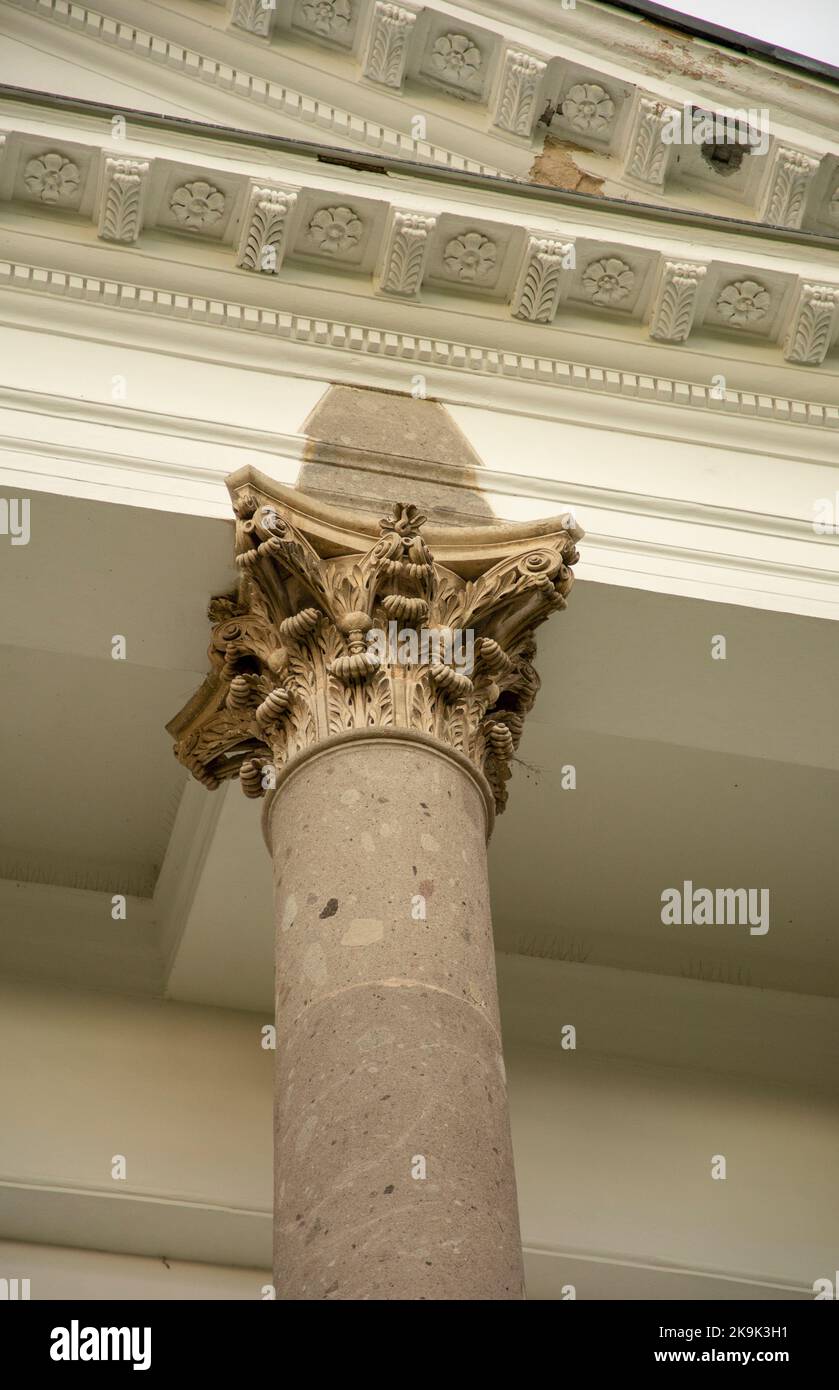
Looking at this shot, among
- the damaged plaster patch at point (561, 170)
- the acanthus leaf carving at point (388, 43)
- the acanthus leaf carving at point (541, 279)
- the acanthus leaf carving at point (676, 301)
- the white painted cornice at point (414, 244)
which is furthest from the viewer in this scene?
the damaged plaster patch at point (561, 170)

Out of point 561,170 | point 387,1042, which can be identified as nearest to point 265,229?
point 561,170

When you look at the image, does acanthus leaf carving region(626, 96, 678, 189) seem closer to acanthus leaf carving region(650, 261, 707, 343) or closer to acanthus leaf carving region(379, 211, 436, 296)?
acanthus leaf carving region(650, 261, 707, 343)

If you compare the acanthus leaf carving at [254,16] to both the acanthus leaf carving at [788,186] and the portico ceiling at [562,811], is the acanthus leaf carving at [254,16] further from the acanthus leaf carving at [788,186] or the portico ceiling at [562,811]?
the portico ceiling at [562,811]

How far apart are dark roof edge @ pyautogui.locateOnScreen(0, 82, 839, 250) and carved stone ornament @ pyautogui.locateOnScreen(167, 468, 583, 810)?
173cm

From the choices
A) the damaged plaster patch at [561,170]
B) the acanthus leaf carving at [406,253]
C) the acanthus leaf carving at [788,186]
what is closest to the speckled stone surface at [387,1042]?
the acanthus leaf carving at [406,253]

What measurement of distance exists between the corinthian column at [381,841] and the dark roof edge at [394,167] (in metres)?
1.75

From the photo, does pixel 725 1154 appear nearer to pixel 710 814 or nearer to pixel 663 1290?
pixel 663 1290

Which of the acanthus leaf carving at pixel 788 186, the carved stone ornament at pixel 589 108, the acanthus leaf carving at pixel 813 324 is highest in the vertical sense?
the carved stone ornament at pixel 589 108

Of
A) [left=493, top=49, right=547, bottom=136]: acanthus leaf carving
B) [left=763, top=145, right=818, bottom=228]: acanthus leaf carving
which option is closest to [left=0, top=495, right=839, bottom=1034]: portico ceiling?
[left=763, top=145, right=818, bottom=228]: acanthus leaf carving

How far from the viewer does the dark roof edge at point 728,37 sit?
9164 millimetres

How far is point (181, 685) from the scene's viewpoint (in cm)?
892

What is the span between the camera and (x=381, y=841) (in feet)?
18.8

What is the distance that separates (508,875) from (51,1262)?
10.1ft

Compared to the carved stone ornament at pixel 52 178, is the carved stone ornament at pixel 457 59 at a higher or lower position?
higher
